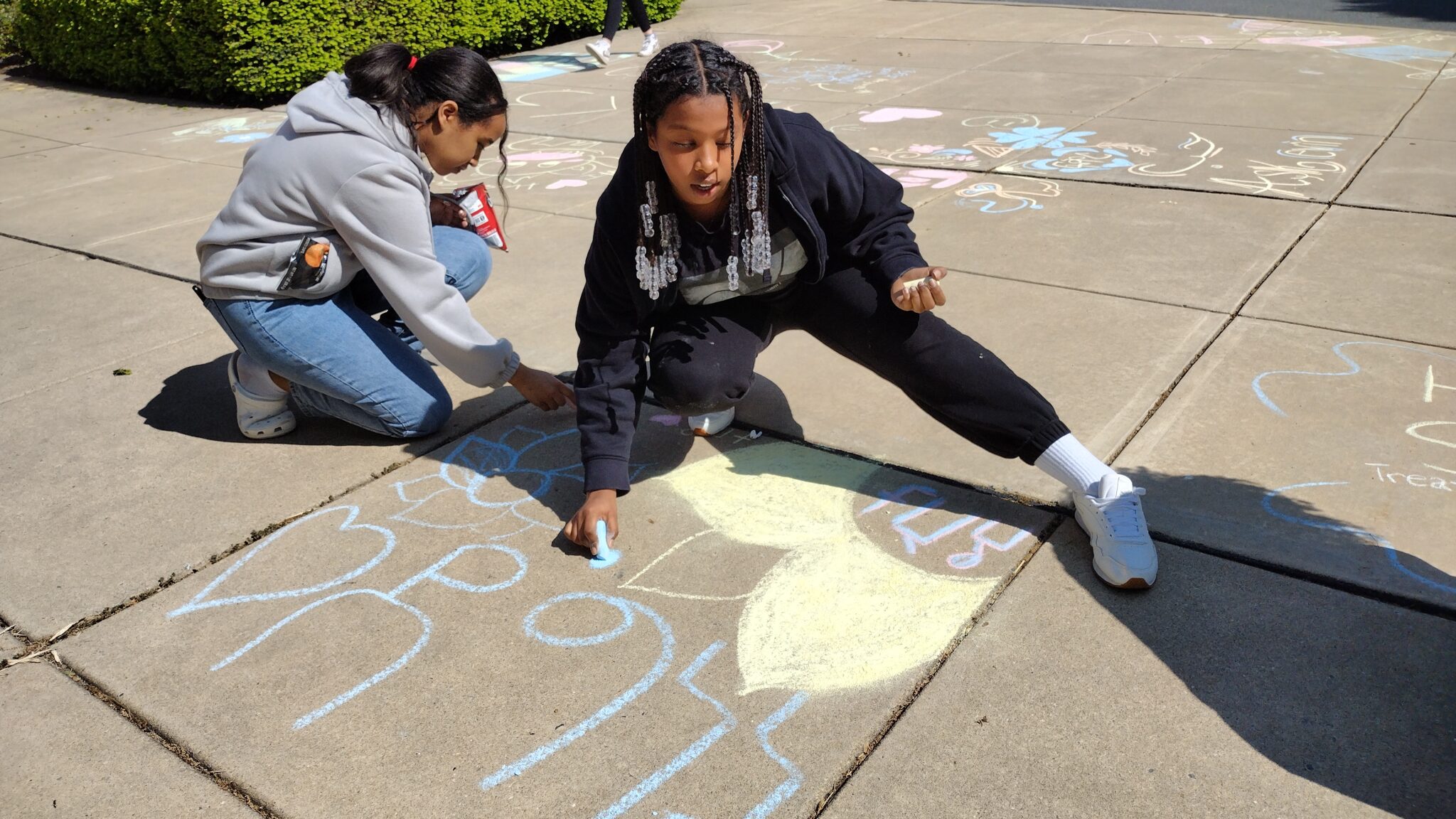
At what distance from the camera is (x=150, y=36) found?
835 centimetres

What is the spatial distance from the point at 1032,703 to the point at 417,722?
110 centimetres

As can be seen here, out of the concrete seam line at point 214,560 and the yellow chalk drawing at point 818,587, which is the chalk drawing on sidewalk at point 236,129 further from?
the yellow chalk drawing at point 818,587

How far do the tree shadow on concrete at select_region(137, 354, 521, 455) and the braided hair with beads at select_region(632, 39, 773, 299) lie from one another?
36.7 inches

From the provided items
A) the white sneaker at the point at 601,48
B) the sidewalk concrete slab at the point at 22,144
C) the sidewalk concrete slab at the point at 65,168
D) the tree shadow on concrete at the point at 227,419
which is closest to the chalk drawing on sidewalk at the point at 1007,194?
the tree shadow on concrete at the point at 227,419

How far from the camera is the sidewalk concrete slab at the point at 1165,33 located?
8.43 metres

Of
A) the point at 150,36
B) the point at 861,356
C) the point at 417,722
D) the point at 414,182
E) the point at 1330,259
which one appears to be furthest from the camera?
the point at 150,36

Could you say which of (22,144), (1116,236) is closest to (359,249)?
(1116,236)

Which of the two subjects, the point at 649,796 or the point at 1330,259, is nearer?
the point at 649,796

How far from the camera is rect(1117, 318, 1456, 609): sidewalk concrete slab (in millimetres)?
2320

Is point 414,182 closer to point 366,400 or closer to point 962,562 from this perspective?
point 366,400

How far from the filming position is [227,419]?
3244 mm

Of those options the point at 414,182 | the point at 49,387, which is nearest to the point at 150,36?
the point at 49,387

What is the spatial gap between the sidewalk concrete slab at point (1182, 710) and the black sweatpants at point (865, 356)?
0.37m

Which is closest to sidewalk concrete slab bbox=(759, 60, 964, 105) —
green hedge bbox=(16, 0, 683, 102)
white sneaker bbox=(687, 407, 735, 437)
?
green hedge bbox=(16, 0, 683, 102)
